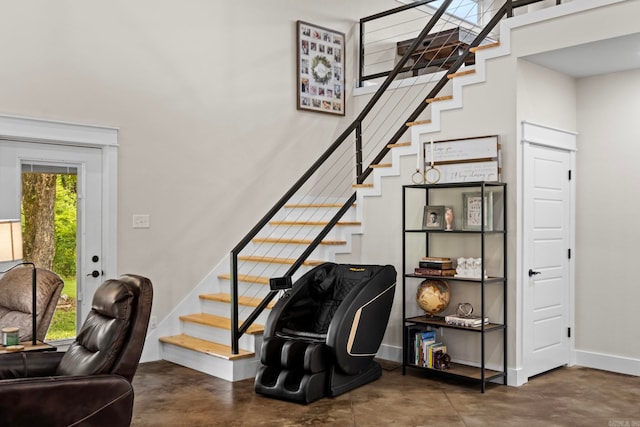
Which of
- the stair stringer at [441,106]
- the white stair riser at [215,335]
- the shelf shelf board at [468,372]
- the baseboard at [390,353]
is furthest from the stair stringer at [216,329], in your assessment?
the shelf shelf board at [468,372]

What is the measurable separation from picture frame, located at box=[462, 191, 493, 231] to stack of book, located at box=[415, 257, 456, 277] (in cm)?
31

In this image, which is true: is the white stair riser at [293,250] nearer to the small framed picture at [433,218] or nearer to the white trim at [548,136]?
the small framed picture at [433,218]

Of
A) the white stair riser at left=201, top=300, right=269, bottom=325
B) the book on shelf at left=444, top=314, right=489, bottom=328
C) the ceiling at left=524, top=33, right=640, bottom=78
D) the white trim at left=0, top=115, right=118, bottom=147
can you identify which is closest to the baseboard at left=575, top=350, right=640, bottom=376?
the book on shelf at left=444, top=314, right=489, bottom=328

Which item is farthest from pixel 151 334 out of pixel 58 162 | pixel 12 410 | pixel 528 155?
pixel 528 155

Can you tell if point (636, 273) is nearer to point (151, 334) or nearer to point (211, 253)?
point (211, 253)

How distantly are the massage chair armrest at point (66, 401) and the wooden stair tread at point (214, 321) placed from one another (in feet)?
7.15

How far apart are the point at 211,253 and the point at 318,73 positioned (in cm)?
238

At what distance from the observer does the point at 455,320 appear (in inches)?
189

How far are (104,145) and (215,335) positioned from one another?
6.24ft

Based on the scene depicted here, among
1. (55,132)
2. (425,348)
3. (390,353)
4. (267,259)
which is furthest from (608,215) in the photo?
(55,132)

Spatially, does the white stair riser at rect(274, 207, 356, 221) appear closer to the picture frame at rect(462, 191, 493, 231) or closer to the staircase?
the staircase

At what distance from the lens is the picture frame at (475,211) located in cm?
480

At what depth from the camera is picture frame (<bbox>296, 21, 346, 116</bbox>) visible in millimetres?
6836

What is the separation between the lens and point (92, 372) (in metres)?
2.94
